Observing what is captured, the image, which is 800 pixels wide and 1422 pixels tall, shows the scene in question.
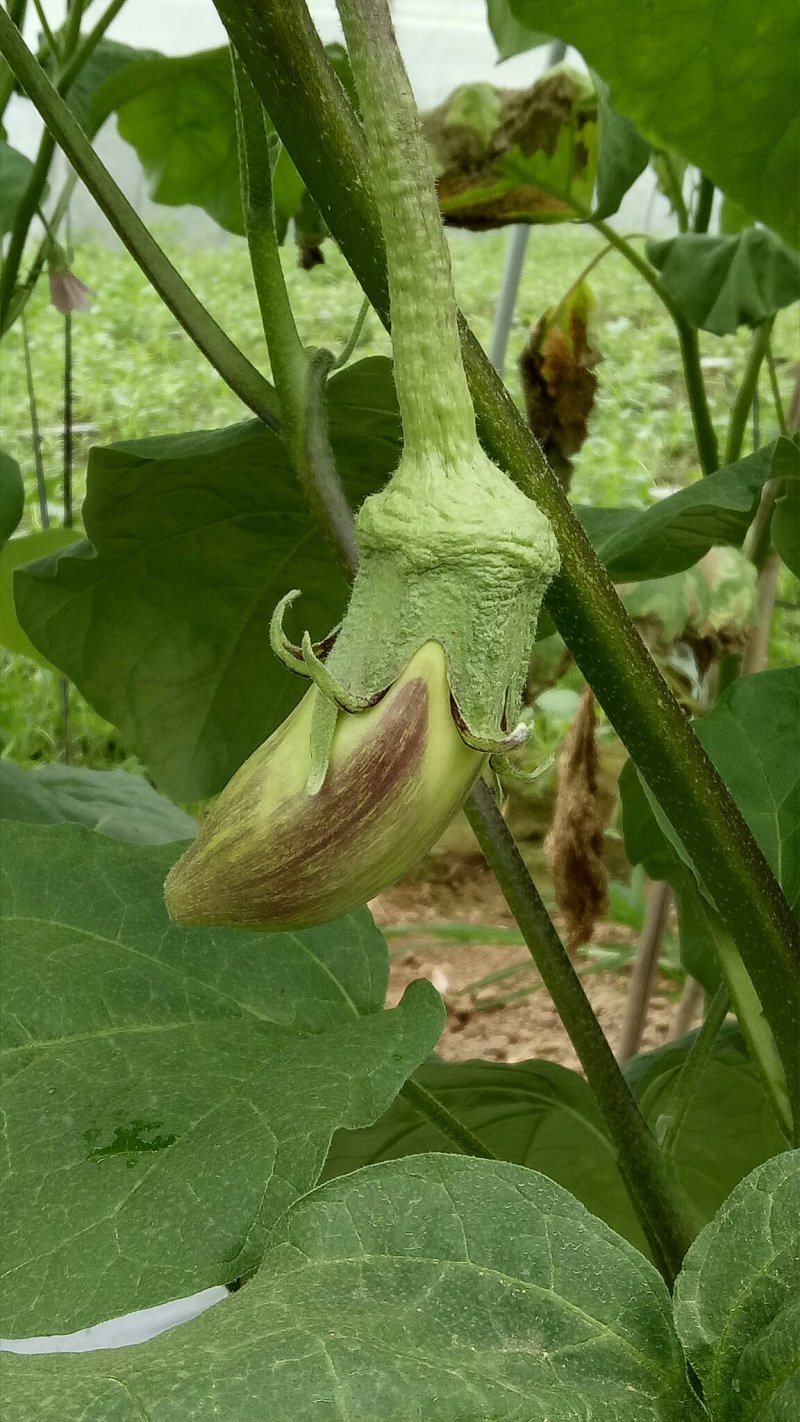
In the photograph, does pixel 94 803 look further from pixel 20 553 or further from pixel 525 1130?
pixel 525 1130

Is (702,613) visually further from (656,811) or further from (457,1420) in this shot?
(457,1420)

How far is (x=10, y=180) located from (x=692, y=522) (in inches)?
23.5

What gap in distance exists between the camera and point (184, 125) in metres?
0.98

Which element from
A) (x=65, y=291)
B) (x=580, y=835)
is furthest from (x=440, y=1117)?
(x=65, y=291)

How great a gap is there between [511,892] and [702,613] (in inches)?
13.5

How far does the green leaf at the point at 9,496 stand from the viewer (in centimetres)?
64

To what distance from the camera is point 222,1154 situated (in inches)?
13.5

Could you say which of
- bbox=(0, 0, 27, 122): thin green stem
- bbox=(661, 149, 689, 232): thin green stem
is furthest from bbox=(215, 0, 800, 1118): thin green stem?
bbox=(661, 149, 689, 232): thin green stem

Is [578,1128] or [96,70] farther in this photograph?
[96,70]

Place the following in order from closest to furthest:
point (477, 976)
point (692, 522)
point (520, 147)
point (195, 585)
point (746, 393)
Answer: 1. point (692, 522)
2. point (195, 585)
3. point (746, 393)
4. point (520, 147)
5. point (477, 976)

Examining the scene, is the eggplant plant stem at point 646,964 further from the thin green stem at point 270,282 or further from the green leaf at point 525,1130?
the thin green stem at point 270,282

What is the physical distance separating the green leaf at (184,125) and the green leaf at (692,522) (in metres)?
0.49

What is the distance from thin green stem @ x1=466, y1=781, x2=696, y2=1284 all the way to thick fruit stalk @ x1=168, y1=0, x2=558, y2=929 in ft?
0.48

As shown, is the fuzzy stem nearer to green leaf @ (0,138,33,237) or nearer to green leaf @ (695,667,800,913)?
green leaf @ (695,667,800,913)
